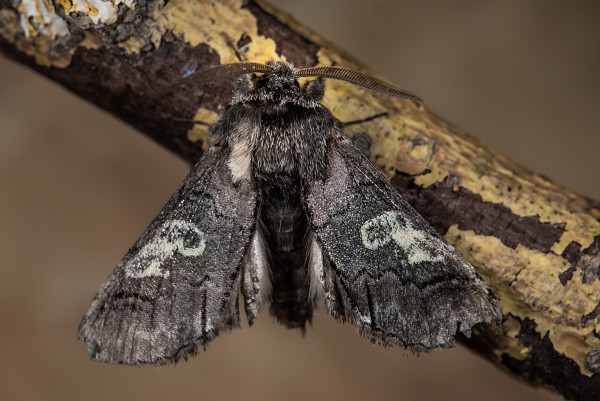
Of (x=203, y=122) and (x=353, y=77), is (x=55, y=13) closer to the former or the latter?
(x=203, y=122)

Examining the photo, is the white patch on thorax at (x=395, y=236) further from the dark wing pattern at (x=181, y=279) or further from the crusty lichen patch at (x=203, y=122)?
A: the crusty lichen patch at (x=203, y=122)

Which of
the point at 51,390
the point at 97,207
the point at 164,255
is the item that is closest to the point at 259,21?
the point at 164,255

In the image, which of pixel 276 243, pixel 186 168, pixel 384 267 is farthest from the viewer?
pixel 186 168

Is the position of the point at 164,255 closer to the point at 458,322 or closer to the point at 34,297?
the point at 458,322

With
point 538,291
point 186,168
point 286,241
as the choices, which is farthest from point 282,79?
point 186,168

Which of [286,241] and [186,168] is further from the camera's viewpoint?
[186,168]

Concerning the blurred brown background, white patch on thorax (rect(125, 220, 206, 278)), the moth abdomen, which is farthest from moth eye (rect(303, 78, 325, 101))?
the blurred brown background
